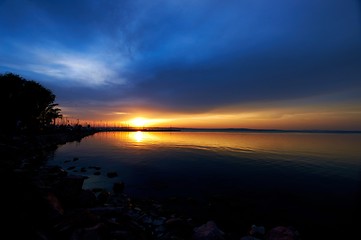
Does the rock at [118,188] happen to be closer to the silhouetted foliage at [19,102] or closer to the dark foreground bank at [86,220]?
the dark foreground bank at [86,220]

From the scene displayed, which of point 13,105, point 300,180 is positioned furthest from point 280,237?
point 13,105

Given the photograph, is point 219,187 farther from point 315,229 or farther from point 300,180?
point 300,180

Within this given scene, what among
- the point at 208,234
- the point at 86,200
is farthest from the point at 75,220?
the point at 208,234

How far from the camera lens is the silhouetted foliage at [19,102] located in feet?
159

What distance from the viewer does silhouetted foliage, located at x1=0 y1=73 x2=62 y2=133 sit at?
48.6 metres

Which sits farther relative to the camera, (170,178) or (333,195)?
(170,178)

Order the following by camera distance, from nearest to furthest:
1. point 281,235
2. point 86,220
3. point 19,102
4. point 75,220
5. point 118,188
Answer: point 75,220 < point 86,220 < point 281,235 < point 118,188 < point 19,102

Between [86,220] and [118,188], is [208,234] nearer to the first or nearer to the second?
[86,220]

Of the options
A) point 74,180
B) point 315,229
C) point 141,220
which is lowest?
point 315,229

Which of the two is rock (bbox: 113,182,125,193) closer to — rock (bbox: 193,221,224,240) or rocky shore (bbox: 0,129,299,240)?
rocky shore (bbox: 0,129,299,240)

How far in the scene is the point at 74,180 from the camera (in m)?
11.9

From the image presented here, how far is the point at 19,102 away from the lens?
50.1 meters

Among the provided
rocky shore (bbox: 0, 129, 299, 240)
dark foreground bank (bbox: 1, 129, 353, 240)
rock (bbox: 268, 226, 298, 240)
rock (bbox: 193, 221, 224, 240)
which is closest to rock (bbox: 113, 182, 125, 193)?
dark foreground bank (bbox: 1, 129, 353, 240)

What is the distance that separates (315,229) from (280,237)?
200 inches
